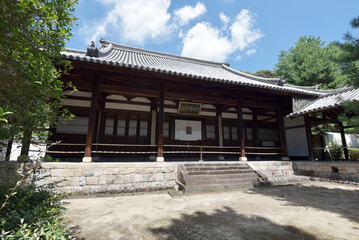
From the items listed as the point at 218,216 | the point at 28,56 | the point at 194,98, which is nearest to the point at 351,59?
the point at 218,216

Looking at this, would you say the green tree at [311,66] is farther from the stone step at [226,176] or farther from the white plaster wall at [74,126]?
the white plaster wall at [74,126]

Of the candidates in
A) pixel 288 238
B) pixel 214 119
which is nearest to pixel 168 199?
pixel 288 238

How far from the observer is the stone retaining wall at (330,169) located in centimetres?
665

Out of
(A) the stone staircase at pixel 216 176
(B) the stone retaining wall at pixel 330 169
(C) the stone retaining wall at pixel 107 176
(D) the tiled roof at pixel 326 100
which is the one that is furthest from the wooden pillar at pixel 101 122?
(B) the stone retaining wall at pixel 330 169

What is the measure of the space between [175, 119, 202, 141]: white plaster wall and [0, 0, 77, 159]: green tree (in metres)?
7.33

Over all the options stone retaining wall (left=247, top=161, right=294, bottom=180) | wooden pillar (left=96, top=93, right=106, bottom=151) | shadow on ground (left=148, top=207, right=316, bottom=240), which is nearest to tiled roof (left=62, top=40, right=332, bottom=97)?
wooden pillar (left=96, top=93, right=106, bottom=151)

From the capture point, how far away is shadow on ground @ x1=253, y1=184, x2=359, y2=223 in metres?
3.76

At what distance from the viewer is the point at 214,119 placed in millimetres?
10578

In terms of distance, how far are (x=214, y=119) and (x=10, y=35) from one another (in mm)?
9671

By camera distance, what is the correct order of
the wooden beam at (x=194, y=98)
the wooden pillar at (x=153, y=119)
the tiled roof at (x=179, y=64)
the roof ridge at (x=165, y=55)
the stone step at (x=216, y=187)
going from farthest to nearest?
the roof ridge at (x=165, y=55) < the tiled roof at (x=179, y=64) < the wooden pillar at (x=153, y=119) < the wooden beam at (x=194, y=98) < the stone step at (x=216, y=187)

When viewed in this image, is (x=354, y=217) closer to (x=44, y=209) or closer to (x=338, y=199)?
(x=338, y=199)

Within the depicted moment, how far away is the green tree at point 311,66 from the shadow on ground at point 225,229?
16206mm

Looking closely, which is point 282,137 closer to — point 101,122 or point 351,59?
point 351,59

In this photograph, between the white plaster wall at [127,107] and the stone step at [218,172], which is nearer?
the stone step at [218,172]
